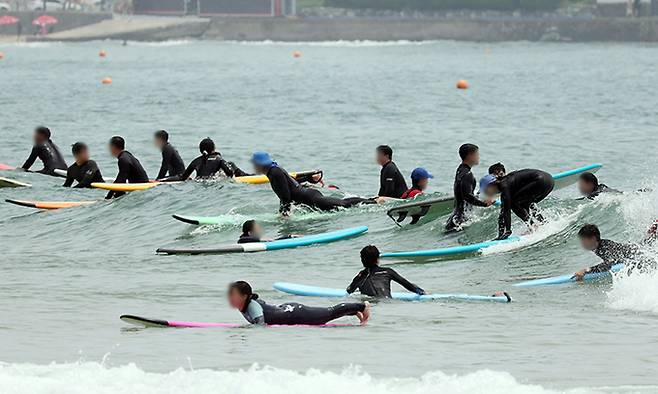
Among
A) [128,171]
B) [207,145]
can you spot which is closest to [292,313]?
[207,145]

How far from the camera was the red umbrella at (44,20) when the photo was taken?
525 feet

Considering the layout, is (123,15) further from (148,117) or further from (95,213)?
(95,213)

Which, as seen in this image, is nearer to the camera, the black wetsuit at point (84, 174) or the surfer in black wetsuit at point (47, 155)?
the black wetsuit at point (84, 174)

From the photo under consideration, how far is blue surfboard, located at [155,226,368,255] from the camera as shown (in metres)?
19.9

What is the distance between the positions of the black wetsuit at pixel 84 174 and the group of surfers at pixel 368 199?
20mm

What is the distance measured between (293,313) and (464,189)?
254 inches

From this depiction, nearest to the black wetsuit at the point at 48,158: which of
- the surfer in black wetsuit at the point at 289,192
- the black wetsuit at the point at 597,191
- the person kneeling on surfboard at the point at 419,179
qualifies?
the surfer in black wetsuit at the point at 289,192

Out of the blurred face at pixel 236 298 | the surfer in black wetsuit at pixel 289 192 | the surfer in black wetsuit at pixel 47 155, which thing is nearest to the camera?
the blurred face at pixel 236 298

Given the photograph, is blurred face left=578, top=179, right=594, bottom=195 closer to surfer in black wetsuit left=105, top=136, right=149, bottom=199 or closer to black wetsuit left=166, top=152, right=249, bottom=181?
black wetsuit left=166, top=152, right=249, bottom=181

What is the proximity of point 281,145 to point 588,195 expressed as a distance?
28.1 metres

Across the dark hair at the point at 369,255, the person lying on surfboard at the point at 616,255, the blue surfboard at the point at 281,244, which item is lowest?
the blue surfboard at the point at 281,244

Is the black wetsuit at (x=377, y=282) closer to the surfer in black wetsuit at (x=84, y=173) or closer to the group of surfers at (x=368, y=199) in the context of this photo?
the group of surfers at (x=368, y=199)

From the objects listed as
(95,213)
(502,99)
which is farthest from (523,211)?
(502,99)

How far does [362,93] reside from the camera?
79.0 metres
